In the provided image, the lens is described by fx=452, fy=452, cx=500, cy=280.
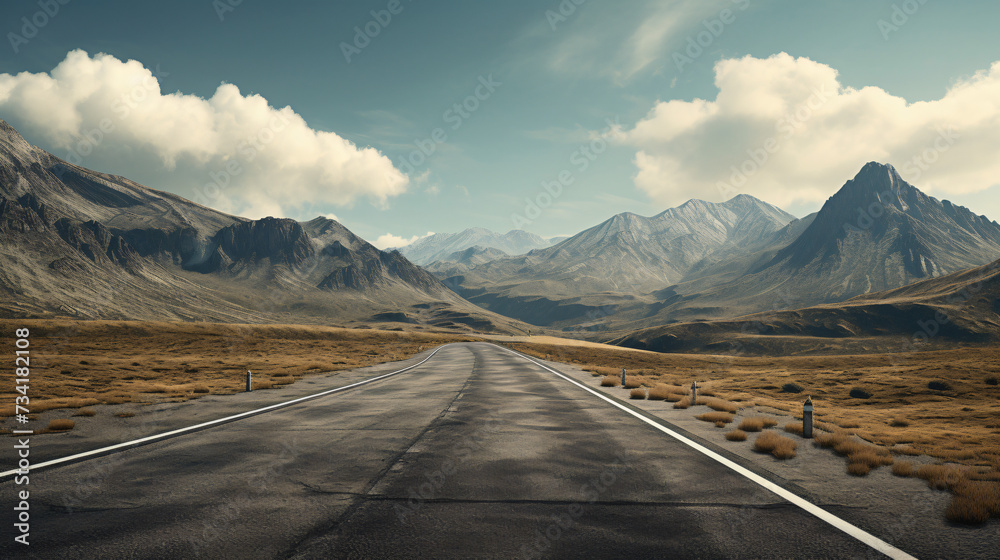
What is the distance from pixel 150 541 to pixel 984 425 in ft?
98.1

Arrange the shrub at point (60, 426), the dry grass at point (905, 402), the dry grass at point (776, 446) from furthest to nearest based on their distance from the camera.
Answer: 1. the dry grass at point (905, 402)
2. the shrub at point (60, 426)
3. the dry grass at point (776, 446)

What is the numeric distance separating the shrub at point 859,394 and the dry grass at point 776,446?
32.0 meters

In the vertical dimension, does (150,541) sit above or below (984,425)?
above

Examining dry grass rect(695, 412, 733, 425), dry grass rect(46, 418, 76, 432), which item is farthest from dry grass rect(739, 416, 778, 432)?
dry grass rect(46, 418, 76, 432)

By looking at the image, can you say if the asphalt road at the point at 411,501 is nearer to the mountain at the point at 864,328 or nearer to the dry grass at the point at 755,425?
the dry grass at the point at 755,425

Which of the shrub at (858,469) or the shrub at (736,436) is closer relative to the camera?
the shrub at (858,469)

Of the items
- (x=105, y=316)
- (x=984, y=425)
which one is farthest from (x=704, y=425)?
(x=105, y=316)

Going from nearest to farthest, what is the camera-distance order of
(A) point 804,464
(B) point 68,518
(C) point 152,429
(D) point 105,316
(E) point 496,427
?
(B) point 68,518, (A) point 804,464, (C) point 152,429, (E) point 496,427, (D) point 105,316

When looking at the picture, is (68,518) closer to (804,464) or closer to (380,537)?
(380,537)

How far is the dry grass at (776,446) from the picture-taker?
812cm

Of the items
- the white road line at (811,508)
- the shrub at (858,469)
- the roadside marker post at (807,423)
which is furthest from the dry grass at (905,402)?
the white road line at (811,508)

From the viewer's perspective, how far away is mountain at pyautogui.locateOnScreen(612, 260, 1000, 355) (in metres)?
143

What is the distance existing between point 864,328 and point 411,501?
20831 centimetres

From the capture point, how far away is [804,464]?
25.2 ft
